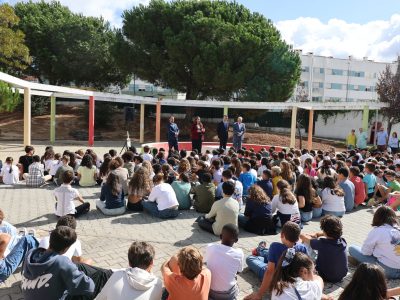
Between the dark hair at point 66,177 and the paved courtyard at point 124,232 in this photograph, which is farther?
the dark hair at point 66,177

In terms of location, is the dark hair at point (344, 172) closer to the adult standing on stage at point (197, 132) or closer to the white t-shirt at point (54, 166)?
the white t-shirt at point (54, 166)

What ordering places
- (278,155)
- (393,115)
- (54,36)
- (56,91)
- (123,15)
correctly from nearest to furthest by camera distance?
1. (278,155)
2. (56,91)
3. (393,115)
4. (123,15)
5. (54,36)

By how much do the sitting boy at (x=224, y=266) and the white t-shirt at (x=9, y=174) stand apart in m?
7.94

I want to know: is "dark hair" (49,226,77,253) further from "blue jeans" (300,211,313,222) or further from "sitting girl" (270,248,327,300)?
"blue jeans" (300,211,313,222)

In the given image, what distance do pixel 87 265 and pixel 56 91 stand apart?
768 inches

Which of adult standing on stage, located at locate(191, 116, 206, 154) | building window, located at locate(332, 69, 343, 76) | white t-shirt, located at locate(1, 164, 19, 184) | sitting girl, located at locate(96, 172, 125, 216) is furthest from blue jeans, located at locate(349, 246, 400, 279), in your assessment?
building window, located at locate(332, 69, 343, 76)

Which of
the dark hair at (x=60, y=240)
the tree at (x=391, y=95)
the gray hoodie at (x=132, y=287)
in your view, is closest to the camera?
the gray hoodie at (x=132, y=287)

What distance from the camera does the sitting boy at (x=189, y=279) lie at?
338 centimetres

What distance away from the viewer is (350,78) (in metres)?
60.8

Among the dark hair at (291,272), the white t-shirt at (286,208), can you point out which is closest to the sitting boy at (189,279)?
the dark hair at (291,272)

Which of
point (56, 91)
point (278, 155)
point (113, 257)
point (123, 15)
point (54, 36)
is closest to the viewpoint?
point (113, 257)

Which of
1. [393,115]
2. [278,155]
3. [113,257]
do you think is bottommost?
[113,257]

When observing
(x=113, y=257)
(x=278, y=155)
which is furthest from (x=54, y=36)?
(x=113, y=257)

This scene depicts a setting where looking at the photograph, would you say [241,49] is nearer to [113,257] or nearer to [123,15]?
[123,15]
